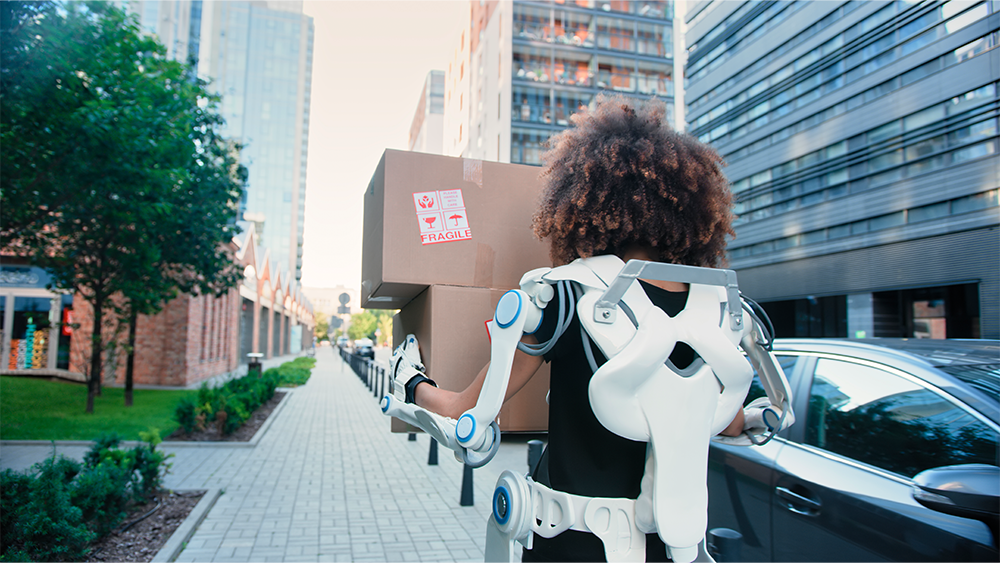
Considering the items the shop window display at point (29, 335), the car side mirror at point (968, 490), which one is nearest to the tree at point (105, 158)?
the shop window display at point (29, 335)

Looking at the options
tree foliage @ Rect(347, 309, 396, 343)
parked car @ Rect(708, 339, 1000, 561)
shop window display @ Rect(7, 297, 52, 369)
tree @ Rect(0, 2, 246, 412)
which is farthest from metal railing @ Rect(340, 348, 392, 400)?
tree foliage @ Rect(347, 309, 396, 343)

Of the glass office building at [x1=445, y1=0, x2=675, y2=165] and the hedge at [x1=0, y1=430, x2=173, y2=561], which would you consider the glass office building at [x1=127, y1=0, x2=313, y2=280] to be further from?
the hedge at [x1=0, y1=430, x2=173, y2=561]

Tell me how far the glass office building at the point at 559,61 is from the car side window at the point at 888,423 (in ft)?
119

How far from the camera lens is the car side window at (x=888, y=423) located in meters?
2.26

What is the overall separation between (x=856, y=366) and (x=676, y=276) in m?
1.91

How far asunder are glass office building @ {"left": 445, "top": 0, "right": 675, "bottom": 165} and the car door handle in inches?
1434

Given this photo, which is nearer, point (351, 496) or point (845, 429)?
point (845, 429)

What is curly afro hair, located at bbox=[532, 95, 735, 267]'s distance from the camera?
1715 millimetres

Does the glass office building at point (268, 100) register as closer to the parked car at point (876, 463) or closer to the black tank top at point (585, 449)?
the parked car at point (876, 463)

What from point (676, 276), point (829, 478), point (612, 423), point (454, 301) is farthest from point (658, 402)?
point (829, 478)

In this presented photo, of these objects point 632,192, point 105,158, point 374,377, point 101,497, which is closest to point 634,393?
point 632,192

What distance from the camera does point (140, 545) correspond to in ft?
14.3

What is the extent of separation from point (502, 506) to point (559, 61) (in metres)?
43.0

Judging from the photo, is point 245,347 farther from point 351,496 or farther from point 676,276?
point 676,276
